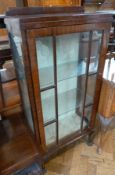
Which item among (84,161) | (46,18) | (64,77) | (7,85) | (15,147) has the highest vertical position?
(46,18)

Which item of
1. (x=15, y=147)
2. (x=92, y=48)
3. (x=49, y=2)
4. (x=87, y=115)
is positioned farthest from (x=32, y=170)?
(x=49, y=2)

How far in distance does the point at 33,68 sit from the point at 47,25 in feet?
0.66

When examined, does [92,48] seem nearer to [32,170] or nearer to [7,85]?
[7,85]

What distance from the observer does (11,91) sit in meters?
1.17

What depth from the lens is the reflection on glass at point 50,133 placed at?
1.04m

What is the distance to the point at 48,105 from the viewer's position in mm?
964

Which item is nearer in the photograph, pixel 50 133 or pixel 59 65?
pixel 59 65

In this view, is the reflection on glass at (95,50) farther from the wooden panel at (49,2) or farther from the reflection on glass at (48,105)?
the wooden panel at (49,2)

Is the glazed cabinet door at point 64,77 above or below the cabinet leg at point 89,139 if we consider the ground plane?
above

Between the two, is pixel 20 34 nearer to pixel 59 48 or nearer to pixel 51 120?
pixel 59 48

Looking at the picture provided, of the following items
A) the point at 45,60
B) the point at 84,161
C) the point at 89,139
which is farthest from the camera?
the point at 89,139

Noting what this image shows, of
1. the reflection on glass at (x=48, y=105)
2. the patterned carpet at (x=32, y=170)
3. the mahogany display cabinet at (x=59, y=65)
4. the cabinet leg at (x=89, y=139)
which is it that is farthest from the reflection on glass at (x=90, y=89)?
the patterned carpet at (x=32, y=170)

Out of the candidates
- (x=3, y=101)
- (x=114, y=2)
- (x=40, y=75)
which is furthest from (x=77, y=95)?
(x=114, y=2)

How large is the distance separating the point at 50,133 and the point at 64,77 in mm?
436
